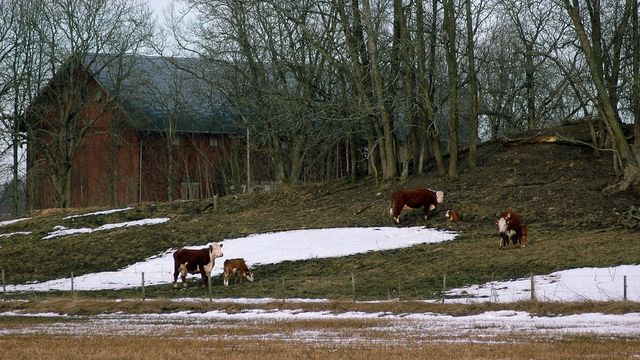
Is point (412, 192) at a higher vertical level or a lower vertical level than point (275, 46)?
lower

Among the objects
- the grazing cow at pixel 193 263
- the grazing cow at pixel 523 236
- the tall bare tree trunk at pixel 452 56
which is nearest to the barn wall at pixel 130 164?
the tall bare tree trunk at pixel 452 56

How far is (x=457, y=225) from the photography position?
4228 centimetres

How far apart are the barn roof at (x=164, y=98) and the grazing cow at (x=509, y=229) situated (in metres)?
33.6

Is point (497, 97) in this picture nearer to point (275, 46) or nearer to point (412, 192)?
point (275, 46)

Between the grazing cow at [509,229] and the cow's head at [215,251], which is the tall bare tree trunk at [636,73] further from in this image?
the cow's head at [215,251]

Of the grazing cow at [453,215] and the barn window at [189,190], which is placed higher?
the barn window at [189,190]

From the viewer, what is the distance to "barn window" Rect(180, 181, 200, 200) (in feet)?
227

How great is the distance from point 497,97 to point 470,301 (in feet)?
154

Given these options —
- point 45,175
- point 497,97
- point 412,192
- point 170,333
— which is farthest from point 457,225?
point 45,175

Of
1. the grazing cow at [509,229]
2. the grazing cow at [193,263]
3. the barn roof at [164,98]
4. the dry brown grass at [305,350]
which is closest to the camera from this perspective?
the dry brown grass at [305,350]

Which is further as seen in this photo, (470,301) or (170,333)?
(470,301)

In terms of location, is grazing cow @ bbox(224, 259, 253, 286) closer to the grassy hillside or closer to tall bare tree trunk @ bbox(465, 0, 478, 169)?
the grassy hillside

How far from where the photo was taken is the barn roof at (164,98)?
6875 centimetres

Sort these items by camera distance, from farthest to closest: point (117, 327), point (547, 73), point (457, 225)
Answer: point (547, 73) → point (457, 225) → point (117, 327)
